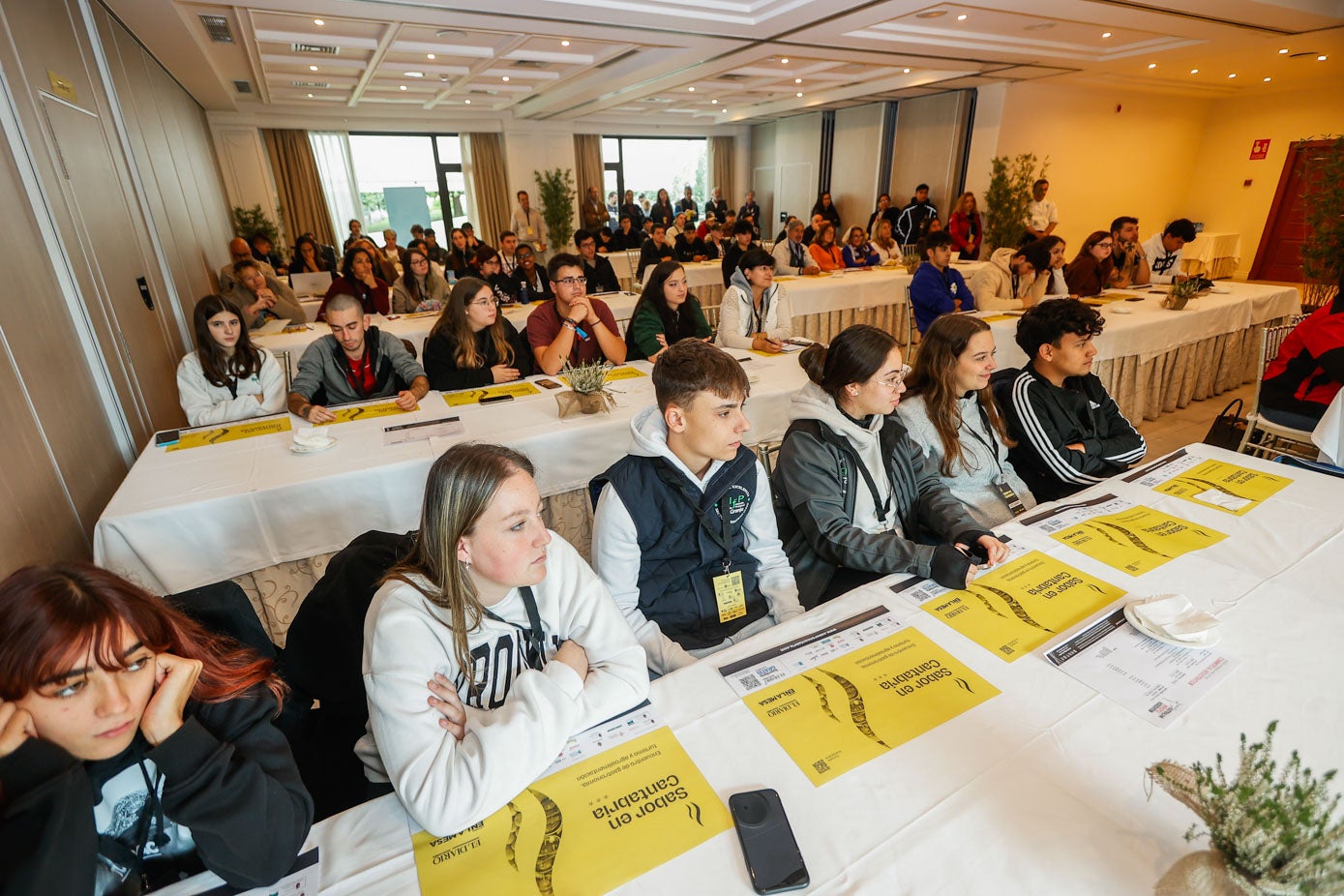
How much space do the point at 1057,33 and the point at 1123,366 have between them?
13.7ft

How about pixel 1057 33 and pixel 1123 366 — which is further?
pixel 1057 33

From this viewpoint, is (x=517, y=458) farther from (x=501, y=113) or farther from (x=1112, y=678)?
(x=501, y=113)

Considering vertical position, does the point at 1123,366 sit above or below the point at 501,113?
below

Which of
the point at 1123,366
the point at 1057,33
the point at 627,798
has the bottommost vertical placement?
the point at 1123,366

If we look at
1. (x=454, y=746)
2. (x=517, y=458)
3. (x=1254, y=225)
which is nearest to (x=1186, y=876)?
(x=454, y=746)

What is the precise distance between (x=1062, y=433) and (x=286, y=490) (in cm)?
278

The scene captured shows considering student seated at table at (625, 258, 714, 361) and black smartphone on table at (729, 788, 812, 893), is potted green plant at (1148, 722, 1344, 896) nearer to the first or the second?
black smartphone on table at (729, 788, 812, 893)

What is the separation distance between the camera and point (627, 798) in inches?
36.4

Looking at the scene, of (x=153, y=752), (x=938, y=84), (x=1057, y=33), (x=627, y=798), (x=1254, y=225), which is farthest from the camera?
(x=1254, y=225)

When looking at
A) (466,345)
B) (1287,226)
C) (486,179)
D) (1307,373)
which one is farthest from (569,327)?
(1287,226)

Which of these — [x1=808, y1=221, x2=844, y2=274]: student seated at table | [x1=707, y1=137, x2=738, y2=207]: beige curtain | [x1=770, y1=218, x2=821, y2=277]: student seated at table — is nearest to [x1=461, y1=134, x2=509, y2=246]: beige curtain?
[x1=707, y1=137, x2=738, y2=207]: beige curtain

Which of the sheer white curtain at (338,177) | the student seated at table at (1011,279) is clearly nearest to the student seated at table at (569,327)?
the student seated at table at (1011,279)

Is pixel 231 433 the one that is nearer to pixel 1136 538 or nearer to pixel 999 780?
pixel 999 780

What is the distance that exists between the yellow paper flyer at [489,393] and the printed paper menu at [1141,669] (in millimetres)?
2402
